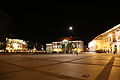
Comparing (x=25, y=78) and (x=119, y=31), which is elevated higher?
(x=119, y=31)

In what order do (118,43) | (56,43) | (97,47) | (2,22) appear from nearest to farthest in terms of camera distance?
(2,22), (118,43), (97,47), (56,43)

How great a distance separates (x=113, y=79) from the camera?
746cm

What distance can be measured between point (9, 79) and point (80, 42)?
12200cm

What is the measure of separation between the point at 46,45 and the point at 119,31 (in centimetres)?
11694

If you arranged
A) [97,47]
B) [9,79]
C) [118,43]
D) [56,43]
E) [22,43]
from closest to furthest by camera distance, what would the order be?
[9,79], [118,43], [97,47], [22,43], [56,43]

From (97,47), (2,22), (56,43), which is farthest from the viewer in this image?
(56,43)

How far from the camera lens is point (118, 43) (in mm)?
49594

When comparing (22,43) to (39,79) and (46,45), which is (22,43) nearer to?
(46,45)

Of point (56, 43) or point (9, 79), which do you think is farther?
point (56, 43)

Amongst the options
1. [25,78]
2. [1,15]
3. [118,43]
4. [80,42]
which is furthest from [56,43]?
[25,78]

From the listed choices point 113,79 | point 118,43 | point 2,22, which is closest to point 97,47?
point 118,43

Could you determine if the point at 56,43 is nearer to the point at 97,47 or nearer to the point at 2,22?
the point at 97,47

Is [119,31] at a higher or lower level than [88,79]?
higher

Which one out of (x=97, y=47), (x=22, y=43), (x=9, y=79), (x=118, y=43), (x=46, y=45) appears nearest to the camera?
(x=9, y=79)
